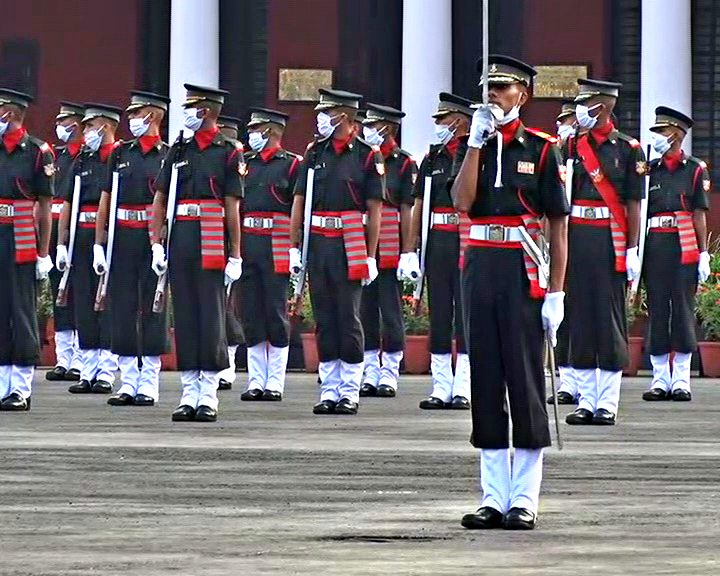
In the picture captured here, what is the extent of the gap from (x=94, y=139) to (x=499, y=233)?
11.3 m

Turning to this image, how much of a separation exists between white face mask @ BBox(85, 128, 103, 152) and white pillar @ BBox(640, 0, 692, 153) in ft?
31.0

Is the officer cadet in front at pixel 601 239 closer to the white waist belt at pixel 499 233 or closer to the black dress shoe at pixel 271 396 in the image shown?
the black dress shoe at pixel 271 396

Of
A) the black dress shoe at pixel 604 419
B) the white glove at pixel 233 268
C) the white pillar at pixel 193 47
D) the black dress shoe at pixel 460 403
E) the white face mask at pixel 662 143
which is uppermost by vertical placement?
the white pillar at pixel 193 47

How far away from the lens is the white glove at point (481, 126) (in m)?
12.2

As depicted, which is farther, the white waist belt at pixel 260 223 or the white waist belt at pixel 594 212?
the white waist belt at pixel 260 223

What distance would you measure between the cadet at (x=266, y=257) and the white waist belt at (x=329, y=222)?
226 centimetres

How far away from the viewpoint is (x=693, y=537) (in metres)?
11.7

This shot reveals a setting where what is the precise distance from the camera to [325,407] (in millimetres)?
20188

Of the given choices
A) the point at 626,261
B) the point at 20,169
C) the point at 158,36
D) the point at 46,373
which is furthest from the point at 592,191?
the point at 158,36

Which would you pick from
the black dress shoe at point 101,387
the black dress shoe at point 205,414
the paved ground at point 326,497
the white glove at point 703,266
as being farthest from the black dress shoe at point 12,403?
the white glove at point 703,266

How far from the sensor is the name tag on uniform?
1233 centimetres

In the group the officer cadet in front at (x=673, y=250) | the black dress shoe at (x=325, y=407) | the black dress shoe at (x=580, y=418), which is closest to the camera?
the black dress shoe at (x=580, y=418)

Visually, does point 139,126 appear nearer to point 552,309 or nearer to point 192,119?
point 192,119

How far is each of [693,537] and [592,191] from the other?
7.24m
